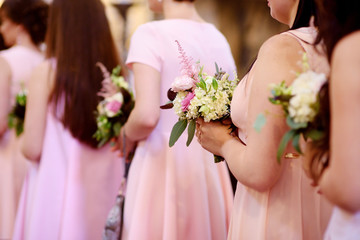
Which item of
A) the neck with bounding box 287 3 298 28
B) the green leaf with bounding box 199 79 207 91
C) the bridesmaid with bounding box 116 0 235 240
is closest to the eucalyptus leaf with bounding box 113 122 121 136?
the bridesmaid with bounding box 116 0 235 240

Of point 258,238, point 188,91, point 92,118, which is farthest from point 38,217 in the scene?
point 258,238

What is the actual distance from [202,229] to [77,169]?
1052 mm

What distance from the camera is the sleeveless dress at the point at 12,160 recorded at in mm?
3723

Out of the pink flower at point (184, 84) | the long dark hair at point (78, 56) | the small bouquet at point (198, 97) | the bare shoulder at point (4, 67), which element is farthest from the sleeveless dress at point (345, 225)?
the bare shoulder at point (4, 67)

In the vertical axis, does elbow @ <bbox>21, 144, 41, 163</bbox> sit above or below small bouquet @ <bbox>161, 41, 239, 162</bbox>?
below

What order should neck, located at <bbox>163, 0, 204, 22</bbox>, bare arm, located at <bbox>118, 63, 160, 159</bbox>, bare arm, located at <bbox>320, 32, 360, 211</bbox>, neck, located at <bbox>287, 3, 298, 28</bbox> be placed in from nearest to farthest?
bare arm, located at <bbox>320, 32, 360, 211</bbox> < neck, located at <bbox>287, 3, 298, 28</bbox> < bare arm, located at <bbox>118, 63, 160, 159</bbox> < neck, located at <bbox>163, 0, 204, 22</bbox>

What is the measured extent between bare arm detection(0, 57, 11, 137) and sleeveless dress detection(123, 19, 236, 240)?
4.68 feet

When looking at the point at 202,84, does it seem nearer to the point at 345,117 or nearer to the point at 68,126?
the point at 345,117

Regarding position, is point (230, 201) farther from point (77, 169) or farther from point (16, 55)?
point (16, 55)

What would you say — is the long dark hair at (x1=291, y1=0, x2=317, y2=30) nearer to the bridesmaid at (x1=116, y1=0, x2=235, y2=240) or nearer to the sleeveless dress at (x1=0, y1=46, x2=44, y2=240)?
the bridesmaid at (x1=116, y1=0, x2=235, y2=240)

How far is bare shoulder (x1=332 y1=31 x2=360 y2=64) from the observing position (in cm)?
120

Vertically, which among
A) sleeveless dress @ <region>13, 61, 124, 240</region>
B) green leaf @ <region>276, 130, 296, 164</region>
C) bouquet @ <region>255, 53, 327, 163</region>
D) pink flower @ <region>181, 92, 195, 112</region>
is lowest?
sleeveless dress @ <region>13, 61, 124, 240</region>

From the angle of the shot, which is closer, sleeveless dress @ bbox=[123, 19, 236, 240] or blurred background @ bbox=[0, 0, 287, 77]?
sleeveless dress @ bbox=[123, 19, 236, 240]

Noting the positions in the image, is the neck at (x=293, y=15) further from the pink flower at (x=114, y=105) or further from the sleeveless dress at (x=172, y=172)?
the pink flower at (x=114, y=105)
